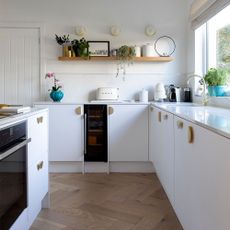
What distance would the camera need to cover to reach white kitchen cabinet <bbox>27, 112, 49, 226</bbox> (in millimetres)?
1958

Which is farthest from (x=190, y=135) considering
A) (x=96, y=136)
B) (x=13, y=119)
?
(x=96, y=136)

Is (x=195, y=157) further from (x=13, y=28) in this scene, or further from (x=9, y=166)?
(x=13, y=28)

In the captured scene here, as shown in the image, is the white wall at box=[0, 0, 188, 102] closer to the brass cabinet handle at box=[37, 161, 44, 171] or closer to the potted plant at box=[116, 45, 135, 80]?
the potted plant at box=[116, 45, 135, 80]

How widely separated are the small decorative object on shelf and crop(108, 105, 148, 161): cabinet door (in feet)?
3.04

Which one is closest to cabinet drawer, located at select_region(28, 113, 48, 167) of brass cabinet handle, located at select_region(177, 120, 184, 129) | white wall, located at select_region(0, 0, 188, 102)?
brass cabinet handle, located at select_region(177, 120, 184, 129)

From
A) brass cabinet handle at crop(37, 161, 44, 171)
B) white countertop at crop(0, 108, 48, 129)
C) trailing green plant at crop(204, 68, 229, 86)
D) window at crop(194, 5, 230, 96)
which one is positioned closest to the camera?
white countertop at crop(0, 108, 48, 129)

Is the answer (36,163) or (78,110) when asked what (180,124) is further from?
(78,110)

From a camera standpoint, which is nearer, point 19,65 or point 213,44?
point 213,44

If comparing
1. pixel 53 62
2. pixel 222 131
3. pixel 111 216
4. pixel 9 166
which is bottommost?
pixel 111 216

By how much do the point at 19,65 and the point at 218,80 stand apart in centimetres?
255

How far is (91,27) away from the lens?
3.91 meters

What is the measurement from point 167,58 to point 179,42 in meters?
0.32

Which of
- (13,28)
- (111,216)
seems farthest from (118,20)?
(111,216)

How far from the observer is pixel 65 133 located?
3559mm
